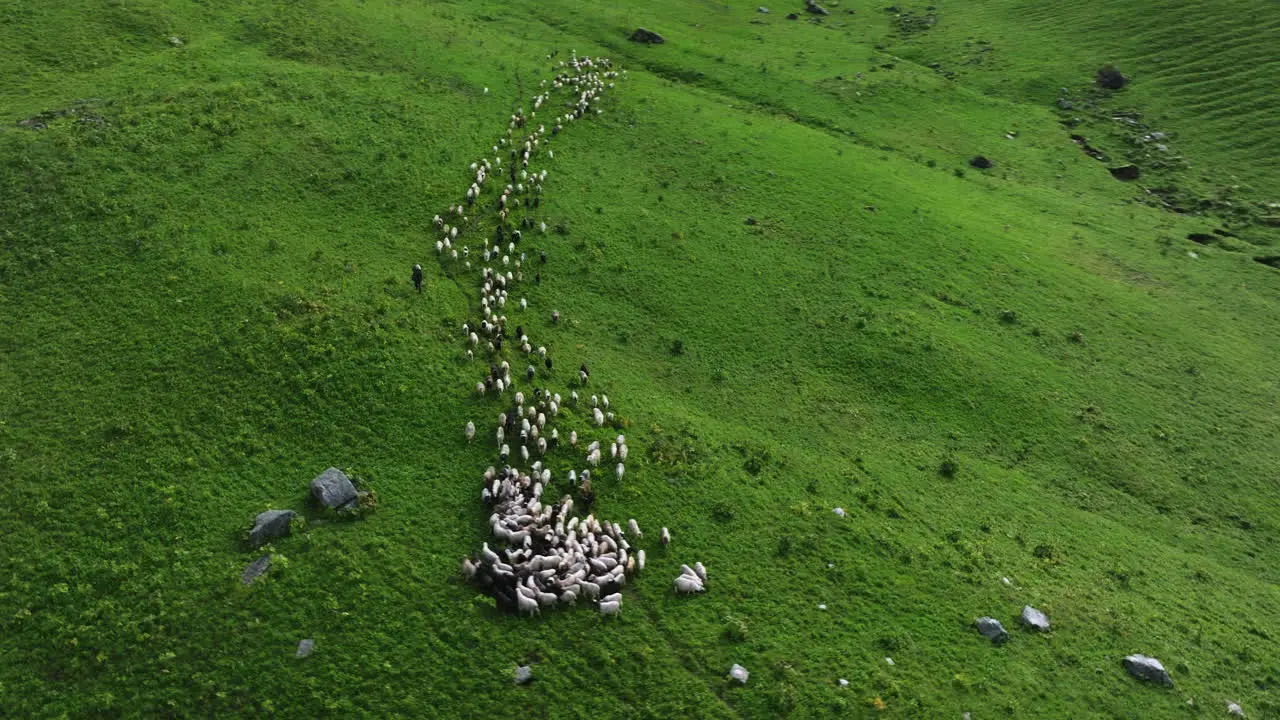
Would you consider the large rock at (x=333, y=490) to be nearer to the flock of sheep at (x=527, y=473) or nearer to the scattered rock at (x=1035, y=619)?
the flock of sheep at (x=527, y=473)

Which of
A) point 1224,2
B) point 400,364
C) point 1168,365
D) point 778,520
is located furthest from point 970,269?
point 1224,2

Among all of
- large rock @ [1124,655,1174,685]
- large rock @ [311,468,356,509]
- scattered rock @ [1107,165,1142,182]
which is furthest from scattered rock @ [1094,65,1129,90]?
large rock @ [311,468,356,509]

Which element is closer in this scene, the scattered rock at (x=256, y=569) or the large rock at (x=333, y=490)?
the scattered rock at (x=256, y=569)

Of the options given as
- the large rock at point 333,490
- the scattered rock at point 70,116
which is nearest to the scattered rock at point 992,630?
the large rock at point 333,490

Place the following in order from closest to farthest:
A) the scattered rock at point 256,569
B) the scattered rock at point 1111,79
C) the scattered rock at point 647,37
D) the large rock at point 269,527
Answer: the scattered rock at point 256,569
the large rock at point 269,527
the scattered rock at point 647,37
the scattered rock at point 1111,79

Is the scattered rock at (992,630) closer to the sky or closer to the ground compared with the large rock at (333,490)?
closer to the sky

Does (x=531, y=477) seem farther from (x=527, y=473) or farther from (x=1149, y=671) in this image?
(x=1149, y=671)

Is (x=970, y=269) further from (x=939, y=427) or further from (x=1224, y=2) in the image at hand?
(x=1224, y=2)
